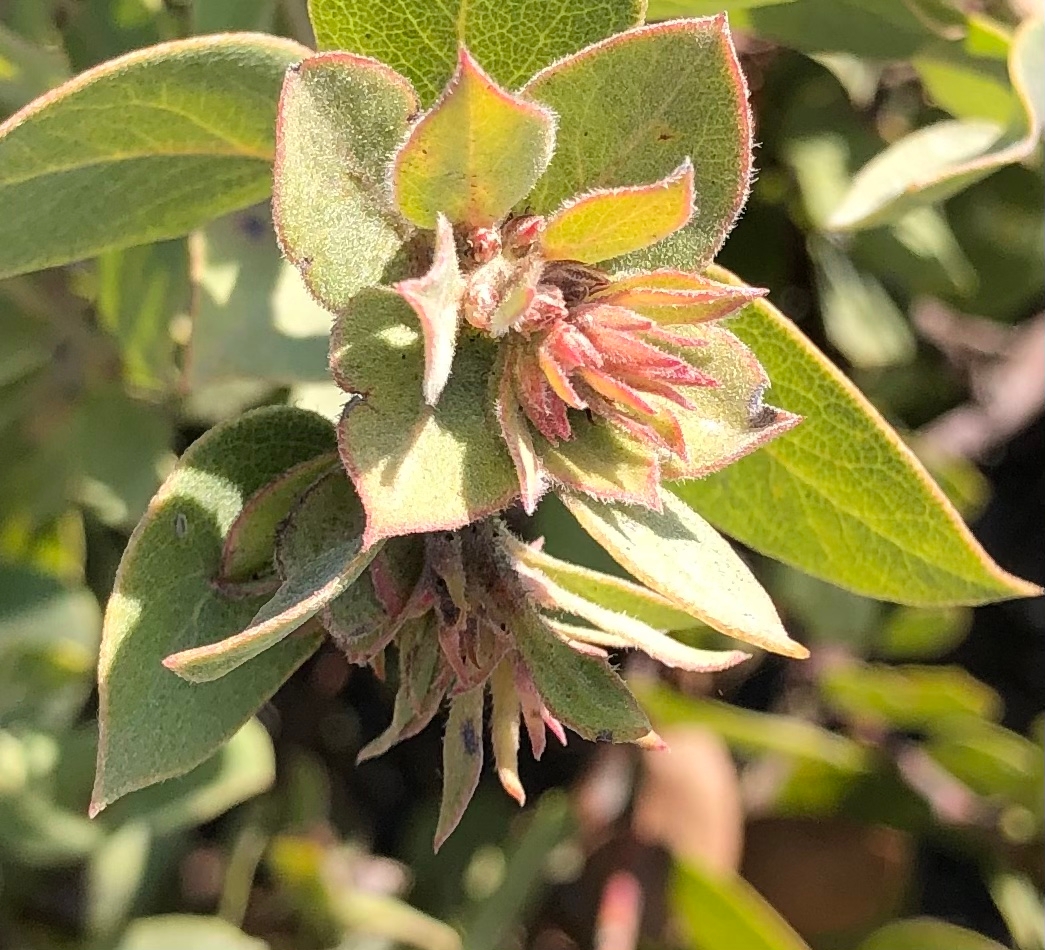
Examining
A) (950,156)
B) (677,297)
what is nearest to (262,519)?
(677,297)

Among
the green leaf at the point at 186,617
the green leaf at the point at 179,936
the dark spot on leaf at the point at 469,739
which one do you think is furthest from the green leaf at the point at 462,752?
the green leaf at the point at 179,936

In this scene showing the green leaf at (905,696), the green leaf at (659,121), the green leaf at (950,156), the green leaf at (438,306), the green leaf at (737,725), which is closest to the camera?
the green leaf at (438,306)

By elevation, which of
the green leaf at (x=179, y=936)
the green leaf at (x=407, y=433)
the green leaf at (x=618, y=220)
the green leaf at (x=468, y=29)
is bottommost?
the green leaf at (x=179, y=936)

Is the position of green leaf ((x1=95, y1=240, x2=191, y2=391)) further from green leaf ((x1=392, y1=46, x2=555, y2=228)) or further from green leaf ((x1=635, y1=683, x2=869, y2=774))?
green leaf ((x1=635, y1=683, x2=869, y2=774))

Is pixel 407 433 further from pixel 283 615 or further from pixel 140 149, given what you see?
pixel 140 149

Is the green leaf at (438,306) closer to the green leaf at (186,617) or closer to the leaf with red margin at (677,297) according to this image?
the leaf with red margin at (677,297)

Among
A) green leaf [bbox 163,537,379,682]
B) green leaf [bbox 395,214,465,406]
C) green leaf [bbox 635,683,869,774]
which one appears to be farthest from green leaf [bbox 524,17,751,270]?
green leaf [bbox 635,683,869,774]
